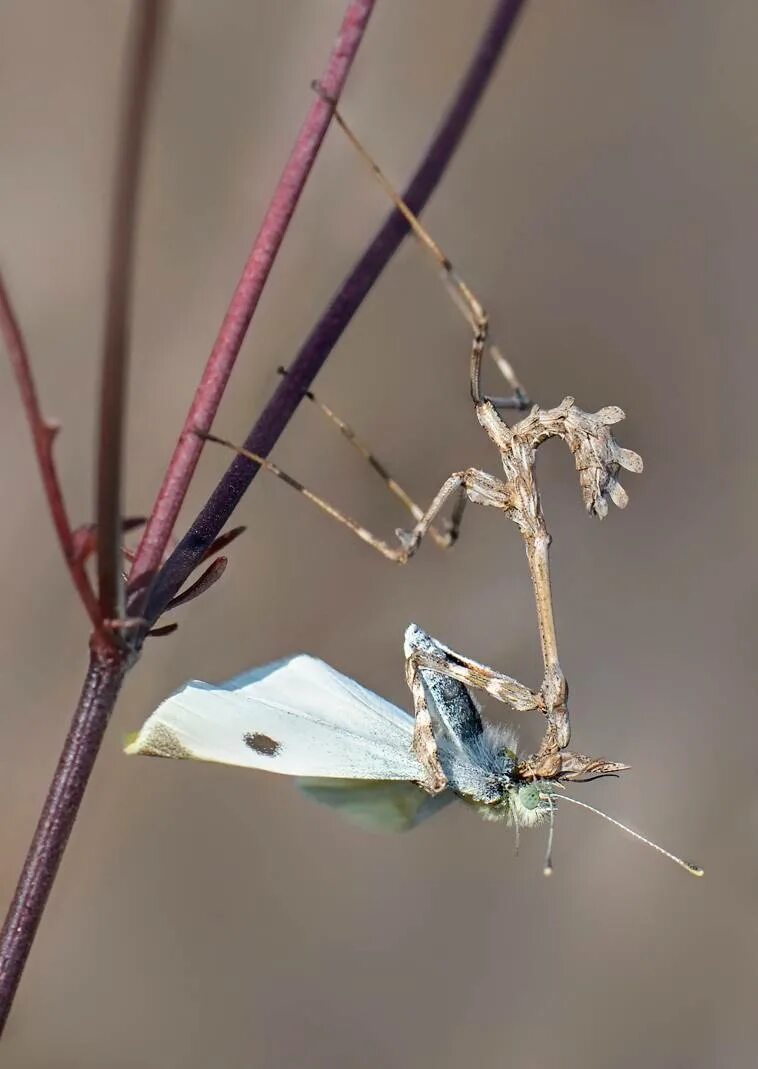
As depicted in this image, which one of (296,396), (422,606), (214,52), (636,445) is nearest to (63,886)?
(422,606)

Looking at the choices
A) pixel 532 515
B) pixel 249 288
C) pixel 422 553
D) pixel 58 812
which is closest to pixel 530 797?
pixel 532 515

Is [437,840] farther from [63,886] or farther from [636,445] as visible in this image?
[636,445]

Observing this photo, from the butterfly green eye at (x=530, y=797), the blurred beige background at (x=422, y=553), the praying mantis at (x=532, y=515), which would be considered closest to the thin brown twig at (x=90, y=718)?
the praying mantis at (x=532, y=515)

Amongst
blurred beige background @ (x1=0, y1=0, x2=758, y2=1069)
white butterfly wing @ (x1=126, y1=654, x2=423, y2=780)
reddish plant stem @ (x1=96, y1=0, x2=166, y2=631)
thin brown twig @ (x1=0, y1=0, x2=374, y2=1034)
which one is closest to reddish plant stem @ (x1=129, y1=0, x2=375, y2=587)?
thin brown twig @ (x1=0, y1=0, x2=374, y2=1034)

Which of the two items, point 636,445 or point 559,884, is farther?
point 636,445

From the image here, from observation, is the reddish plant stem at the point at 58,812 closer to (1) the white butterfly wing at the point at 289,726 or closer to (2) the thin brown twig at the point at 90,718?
(2) the thin brown twig at the point at 90,718

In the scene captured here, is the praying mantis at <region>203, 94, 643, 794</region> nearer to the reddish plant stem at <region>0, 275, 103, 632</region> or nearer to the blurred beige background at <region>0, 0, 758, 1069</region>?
the reddish plant stem at <region>0, 275, 103, 632</region>
